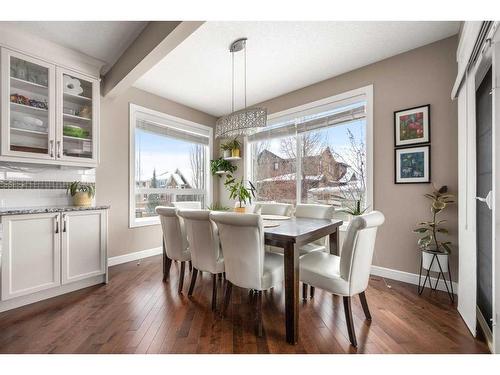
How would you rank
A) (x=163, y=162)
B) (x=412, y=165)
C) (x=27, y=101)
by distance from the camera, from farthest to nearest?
(x=163, y=162) < (x=412, y=165) < (x=27, y=101)

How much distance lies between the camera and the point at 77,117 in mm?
2695

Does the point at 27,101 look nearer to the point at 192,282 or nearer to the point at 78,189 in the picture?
the point at 78,189

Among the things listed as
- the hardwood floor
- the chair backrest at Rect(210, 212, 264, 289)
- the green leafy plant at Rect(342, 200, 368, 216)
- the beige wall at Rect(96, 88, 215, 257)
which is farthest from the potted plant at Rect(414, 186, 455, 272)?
the beige wall at Rect(96, 88, 215, 257)

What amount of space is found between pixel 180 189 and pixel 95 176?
1.46m

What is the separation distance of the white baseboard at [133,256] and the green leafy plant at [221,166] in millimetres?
Result: 1792

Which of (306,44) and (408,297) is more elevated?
(306,44)

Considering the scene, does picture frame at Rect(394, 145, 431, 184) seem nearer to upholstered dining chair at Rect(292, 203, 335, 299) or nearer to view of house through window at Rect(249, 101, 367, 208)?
view of house through window at Rect(249, 101, 367, 208)

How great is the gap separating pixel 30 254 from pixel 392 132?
4040 mm

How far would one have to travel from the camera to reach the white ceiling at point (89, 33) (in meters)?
2.17

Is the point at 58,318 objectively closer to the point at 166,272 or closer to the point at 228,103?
the point at 166,272

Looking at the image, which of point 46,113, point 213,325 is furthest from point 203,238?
point 46,113

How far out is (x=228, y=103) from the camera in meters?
4.17
